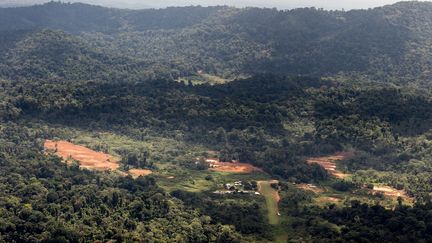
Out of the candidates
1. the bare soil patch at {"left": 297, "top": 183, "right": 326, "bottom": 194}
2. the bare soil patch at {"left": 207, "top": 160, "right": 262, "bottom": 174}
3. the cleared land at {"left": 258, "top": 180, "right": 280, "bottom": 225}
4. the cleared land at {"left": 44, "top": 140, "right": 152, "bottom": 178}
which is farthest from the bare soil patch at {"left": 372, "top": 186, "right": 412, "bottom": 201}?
the cleared land at {"left": 44, "top": 140, "right": 152, "bottom": 178}

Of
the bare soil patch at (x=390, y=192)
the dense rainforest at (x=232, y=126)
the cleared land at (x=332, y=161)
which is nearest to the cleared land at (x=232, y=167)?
the dense rainforest at (x=232, y=126)

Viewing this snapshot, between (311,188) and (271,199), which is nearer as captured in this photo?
(271,199)

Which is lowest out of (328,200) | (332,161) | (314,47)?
(328,200)

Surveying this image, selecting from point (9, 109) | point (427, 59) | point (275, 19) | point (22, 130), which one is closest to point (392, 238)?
point (22, 130)

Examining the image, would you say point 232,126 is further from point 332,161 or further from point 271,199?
point 271,199

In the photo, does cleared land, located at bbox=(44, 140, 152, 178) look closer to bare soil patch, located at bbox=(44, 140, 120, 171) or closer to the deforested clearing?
bare soil patch, located at bbox=(44, 140, 120, 171)

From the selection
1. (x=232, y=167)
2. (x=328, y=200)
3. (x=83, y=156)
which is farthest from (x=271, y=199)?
(x=83, y=156)

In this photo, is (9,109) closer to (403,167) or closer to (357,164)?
(357,164)
